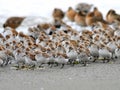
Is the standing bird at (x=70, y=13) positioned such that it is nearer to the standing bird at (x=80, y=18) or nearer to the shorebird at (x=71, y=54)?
the standing bird at (x=80, y=18)

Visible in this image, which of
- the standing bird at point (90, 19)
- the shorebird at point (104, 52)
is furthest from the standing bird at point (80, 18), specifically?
the shorebird at point (104, 52)

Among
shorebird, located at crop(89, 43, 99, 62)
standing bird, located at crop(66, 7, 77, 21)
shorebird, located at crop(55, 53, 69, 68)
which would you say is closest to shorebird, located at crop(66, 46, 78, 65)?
shorebird, located at crop(55, 53, 69, 68)

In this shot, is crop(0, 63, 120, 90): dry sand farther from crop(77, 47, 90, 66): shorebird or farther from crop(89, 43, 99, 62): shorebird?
crop(89, 43, 99, 62): shorebird

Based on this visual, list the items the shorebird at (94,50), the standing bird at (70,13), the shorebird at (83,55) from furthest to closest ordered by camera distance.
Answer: the standing bird at (70,13), the shorebird at (94,50), the shorebird at (83,55)

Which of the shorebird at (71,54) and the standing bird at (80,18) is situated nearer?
the shorebird at (71,54)

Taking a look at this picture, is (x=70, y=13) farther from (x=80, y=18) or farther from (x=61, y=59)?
(x=61, y=59)

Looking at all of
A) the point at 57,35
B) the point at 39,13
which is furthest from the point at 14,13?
the point at 57,35

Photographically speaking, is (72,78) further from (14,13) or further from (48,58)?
(14,13)
